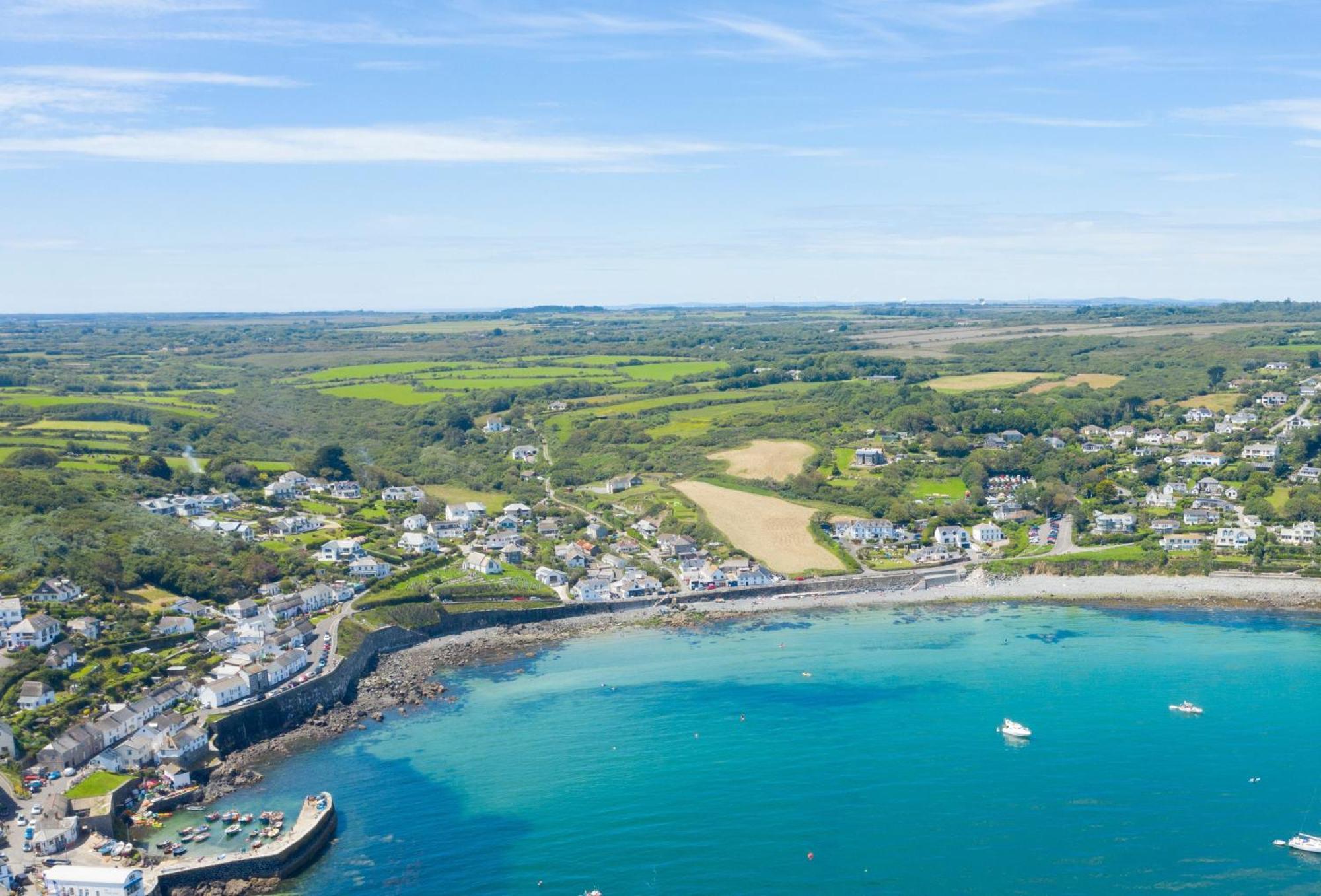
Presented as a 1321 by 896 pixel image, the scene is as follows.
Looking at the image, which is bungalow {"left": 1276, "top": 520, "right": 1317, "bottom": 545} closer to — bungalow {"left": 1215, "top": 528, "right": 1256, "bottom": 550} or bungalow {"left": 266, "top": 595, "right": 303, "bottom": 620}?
bungalow {"left": 1215, "top": 528, "right": 1256, "bottom": 550}

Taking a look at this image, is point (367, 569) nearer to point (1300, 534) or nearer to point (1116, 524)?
point (1116, 524)

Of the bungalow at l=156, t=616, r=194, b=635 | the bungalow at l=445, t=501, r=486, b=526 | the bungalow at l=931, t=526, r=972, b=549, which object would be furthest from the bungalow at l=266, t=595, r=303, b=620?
the bungalow at l=931, t=526, r=972, b=549

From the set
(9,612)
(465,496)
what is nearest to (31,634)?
(9,612)

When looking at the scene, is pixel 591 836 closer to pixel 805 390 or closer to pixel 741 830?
pixel 741 830

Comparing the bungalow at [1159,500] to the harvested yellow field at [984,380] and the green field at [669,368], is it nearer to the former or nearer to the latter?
the harvested yellow field at [984,380]

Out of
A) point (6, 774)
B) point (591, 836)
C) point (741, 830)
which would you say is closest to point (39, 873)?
point (6, 774)

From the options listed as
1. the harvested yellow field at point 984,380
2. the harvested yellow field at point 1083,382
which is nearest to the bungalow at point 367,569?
the harvested yellow field at point 984,380

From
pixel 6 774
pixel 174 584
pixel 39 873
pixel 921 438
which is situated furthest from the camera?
pixel 921 438
